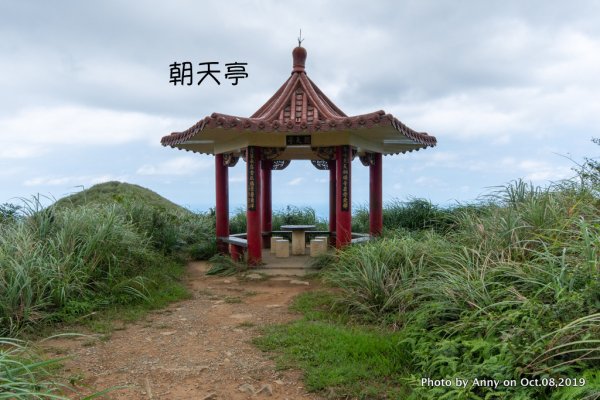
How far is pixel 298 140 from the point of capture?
866cm

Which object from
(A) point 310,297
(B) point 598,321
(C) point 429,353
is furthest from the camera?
(A) point 310,297

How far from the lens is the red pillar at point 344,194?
8.58 metres

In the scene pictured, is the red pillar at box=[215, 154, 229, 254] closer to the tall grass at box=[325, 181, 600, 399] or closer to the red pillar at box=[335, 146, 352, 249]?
the red pillar at box=[335, 146, 352, 249]

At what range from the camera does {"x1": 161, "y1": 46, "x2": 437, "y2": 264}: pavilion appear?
7.56 metres

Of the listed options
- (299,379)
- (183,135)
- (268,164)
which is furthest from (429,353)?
(268,164)

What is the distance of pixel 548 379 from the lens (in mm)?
2680

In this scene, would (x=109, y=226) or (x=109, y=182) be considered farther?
(x=109, y=182)

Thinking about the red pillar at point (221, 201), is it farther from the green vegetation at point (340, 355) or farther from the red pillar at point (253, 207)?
the green vegetation at point (340, 355)

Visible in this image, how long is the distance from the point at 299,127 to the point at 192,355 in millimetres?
4241

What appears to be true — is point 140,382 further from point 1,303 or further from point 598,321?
point 598,321

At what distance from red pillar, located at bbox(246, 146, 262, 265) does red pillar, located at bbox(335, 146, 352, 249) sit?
1.50 metres

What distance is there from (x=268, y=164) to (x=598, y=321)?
914 cm

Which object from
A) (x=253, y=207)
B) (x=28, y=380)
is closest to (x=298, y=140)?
(x=253, y=207)

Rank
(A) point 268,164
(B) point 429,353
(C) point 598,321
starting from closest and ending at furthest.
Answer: (C) point 598,321 < (B) point 429,353 < (A) point 268,164
